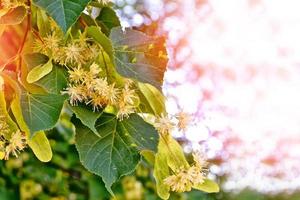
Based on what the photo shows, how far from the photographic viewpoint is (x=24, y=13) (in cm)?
54

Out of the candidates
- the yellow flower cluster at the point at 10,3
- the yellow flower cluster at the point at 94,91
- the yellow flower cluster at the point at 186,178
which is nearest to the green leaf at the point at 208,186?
the yellow flower cluster at the point at 186,178

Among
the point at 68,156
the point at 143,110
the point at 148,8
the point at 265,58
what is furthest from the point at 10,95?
the point at 265,58

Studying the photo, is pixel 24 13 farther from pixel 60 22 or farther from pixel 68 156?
pixel 68 156

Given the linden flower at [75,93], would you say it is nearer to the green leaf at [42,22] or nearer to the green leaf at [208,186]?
the green leaf at [42,22]

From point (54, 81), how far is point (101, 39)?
0.17ft

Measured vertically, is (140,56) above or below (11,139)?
above

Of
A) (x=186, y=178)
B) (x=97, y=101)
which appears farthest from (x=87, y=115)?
(x=186, y=178)

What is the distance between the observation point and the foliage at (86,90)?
0.52 m

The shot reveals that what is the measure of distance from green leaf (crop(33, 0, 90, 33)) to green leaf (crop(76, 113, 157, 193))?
0.10 m

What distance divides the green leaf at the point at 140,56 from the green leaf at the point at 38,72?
58mm

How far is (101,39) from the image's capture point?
53 centimetres

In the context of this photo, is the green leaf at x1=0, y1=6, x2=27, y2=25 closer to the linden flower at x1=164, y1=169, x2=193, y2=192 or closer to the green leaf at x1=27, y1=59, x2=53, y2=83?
the green leaf at x1=27, y1=59, x2=53, y2=83

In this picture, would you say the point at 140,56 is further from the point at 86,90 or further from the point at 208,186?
the point at 208,186

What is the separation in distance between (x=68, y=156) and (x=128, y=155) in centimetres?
89
